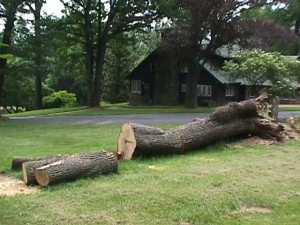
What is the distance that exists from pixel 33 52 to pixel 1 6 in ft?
9.27

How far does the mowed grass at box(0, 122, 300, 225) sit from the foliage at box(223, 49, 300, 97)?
1142cm

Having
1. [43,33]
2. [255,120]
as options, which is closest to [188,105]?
[43,33]

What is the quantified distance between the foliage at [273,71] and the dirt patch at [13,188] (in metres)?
15.0

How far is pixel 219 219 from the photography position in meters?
5.39

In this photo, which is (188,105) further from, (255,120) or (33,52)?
(255,120)

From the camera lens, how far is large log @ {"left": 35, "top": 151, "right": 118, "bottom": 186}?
6.82 meters

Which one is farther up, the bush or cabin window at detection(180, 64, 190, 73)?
cabin window at detection(180, 64, 190, 73)

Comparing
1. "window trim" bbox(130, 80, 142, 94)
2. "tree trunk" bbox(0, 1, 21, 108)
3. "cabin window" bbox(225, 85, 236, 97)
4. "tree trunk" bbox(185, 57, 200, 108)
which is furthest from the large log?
"window trim" bbox(130, 80, 142, 94)

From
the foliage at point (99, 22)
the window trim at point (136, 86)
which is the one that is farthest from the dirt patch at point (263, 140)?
the window trim at point (136, 86)

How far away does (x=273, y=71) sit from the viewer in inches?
802

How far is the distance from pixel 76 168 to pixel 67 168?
0.18 m

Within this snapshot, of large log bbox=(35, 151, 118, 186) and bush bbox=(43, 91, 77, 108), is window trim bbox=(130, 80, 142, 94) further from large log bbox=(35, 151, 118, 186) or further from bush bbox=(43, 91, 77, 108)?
large log bbox=(35, 151, 118, 186)

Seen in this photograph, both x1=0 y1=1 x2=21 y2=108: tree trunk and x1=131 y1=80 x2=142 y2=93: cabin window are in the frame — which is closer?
x1=0 y1=1 x2=21 y2=108: tree trunk

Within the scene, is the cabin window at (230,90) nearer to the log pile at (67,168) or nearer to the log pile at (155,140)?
the log pile at (155,140)
